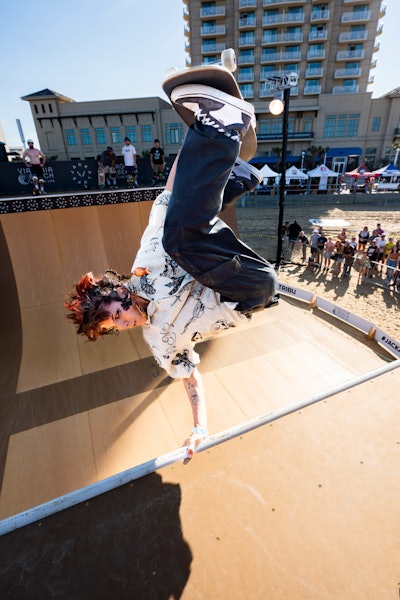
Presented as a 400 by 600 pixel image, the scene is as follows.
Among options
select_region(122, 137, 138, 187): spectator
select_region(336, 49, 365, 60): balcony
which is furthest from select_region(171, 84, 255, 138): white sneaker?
select_region(336, 49, 365, 60): balcony

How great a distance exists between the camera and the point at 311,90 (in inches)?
1476

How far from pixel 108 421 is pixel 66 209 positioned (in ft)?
20.7

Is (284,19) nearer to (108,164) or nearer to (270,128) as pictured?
(270,128)

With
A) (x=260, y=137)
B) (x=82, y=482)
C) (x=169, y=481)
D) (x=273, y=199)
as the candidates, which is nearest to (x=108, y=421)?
(x=82, y=482)

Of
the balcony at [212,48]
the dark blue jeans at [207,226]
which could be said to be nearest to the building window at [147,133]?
the balcony at [212,48]

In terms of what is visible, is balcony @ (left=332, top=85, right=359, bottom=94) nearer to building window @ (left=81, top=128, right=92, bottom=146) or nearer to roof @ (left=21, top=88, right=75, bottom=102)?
building window @ (left=81, top=128, right=92, bottom=146)

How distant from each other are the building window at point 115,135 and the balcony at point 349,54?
2980cm

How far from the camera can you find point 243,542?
147 centimetres

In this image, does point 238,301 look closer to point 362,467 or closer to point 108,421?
point 362,467

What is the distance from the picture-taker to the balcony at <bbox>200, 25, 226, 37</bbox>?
121 ft

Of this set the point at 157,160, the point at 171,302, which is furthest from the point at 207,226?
the point at 157,160

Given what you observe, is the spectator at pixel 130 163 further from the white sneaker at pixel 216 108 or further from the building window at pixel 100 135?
the building window at pixel 100 135

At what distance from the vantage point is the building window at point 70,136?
37938mm

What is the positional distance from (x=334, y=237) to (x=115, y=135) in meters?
33.5
